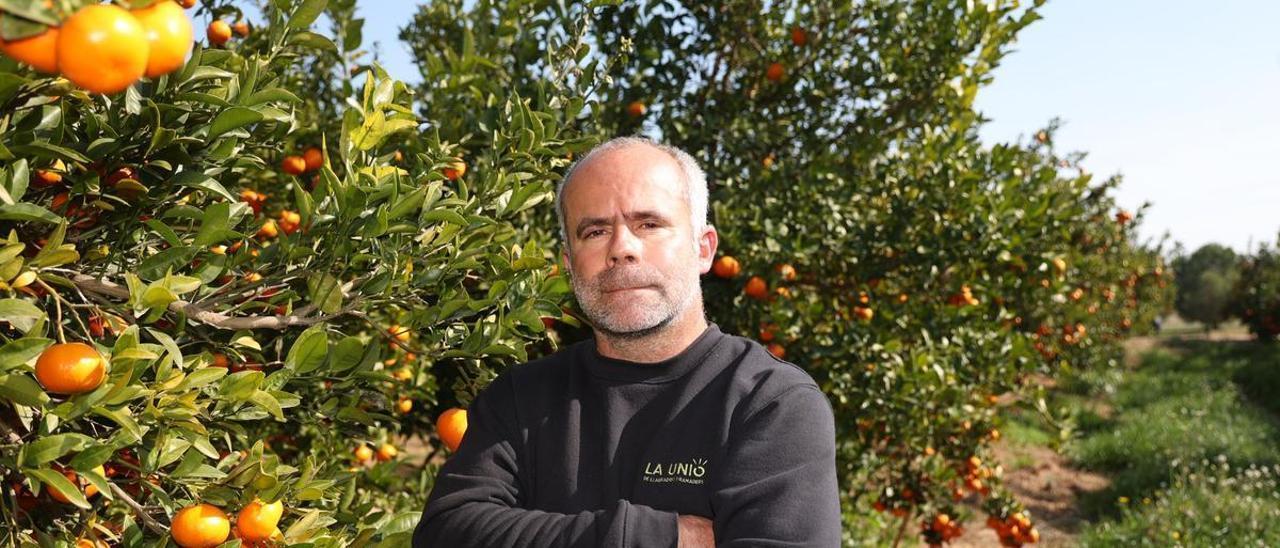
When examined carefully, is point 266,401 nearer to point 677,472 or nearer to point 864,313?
point 677,472

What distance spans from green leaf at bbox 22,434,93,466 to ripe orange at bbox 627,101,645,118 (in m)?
2.80

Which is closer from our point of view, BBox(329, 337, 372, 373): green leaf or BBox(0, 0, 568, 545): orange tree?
BBox(0, 0, 568, 545): orange tree

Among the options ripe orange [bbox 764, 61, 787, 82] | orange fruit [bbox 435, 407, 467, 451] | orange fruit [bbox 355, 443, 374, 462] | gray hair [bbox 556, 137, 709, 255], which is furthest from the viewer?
ripe orange [bbox 764, 61, 787, 82]

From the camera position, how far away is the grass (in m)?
7.24

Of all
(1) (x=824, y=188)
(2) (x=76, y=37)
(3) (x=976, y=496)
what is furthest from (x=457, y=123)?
(3) (x=976, y=496)

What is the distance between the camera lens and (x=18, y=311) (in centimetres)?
139

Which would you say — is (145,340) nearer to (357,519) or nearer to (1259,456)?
(357,519)

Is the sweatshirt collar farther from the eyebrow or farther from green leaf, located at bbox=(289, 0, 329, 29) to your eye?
green leaf, located at bbox=(289, 0, 329, 29)

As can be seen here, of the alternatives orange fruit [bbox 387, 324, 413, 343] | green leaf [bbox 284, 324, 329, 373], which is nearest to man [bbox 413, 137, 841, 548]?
orange fruit [bbox 387, 324, 413, 343]

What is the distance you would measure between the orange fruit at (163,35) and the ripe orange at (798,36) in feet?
11.5

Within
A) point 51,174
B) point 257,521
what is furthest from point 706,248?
point 51,174

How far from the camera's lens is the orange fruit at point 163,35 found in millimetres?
1017

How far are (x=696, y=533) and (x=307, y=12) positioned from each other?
135 centimetres

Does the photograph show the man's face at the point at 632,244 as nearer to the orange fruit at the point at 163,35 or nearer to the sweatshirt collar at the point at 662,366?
the sweatshirt collar at the point at 662,366
